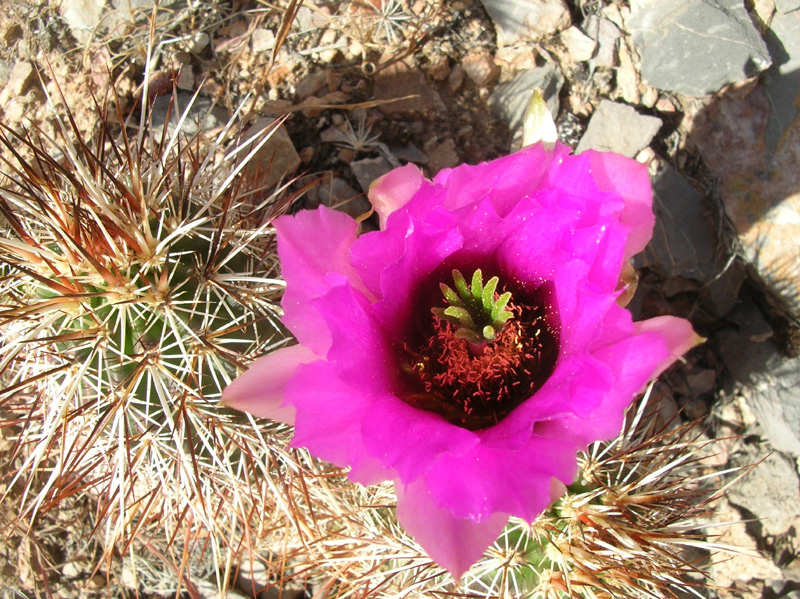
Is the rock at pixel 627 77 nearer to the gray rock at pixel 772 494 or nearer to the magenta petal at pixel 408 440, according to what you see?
the gray rock at pixel 772 494

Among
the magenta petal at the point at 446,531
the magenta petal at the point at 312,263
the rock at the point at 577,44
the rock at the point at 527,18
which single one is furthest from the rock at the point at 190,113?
the magenta petal at the point at 446,531

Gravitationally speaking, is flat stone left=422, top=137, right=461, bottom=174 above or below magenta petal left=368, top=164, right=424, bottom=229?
below

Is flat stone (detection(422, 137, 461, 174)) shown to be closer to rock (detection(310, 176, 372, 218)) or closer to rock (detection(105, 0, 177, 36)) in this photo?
rock (detection(310, 176, 372, 218))

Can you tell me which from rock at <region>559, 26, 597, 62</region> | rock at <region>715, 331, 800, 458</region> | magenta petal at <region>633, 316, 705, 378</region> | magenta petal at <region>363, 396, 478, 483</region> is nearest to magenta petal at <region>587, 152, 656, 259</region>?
magenta petal at <region>633, 316, 705, 378</region>

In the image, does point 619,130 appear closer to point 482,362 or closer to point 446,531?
point 482,362

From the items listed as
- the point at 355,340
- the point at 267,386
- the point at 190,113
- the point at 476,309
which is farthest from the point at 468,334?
the point at 190,113

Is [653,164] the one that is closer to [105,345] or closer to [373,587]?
[373,587]
